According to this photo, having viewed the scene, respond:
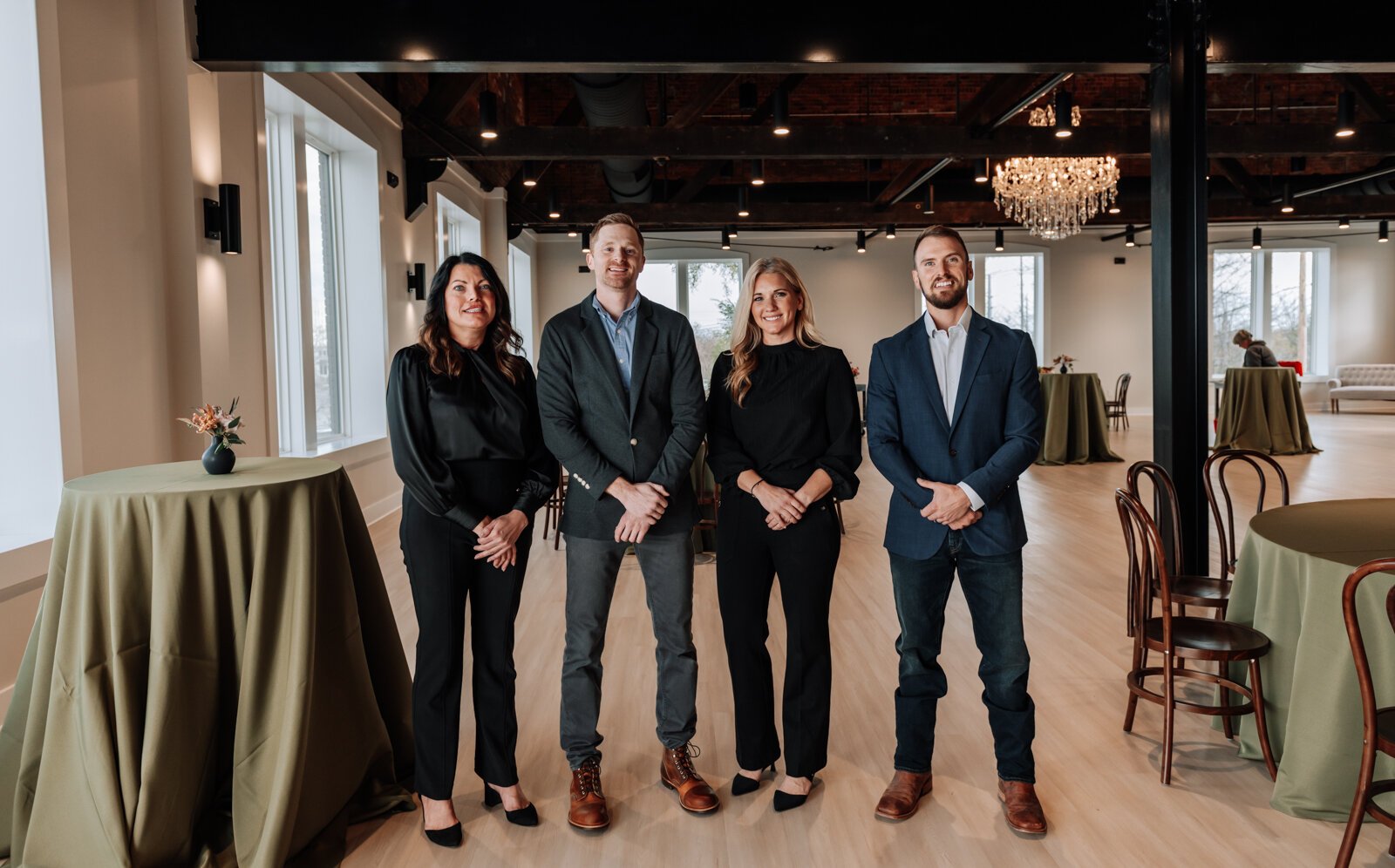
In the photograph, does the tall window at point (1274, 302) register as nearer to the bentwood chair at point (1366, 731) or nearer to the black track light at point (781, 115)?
the black track light at point (781, 115)

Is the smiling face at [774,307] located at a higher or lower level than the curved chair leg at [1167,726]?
higher

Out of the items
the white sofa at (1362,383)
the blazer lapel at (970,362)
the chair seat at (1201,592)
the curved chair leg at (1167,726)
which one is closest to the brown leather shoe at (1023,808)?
the curved chair leg at (1167,726)

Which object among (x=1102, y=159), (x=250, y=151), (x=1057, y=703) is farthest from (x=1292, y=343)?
(x=250, y=151)

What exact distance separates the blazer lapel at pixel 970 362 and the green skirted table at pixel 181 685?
1.69 meters

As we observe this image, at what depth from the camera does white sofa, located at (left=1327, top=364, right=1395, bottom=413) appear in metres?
15.7

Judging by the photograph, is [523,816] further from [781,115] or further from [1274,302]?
[1274,302]

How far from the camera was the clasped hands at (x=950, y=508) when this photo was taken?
233cm

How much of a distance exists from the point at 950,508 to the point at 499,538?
1171 millimetres

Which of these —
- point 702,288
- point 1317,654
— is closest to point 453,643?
point 1317,654

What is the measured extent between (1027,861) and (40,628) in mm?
2540

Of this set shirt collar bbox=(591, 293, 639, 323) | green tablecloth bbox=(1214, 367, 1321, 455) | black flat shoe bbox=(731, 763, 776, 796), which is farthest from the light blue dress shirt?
green tablecloth bbox=(1214, 367, 1321, 455)

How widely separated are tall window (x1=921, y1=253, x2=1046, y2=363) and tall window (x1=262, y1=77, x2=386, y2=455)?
439 inches

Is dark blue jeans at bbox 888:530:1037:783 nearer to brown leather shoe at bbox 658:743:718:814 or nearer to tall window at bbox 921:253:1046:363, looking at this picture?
brown leather shoe at bbox 658:743:718:814

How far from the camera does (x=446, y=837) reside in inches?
94.6
